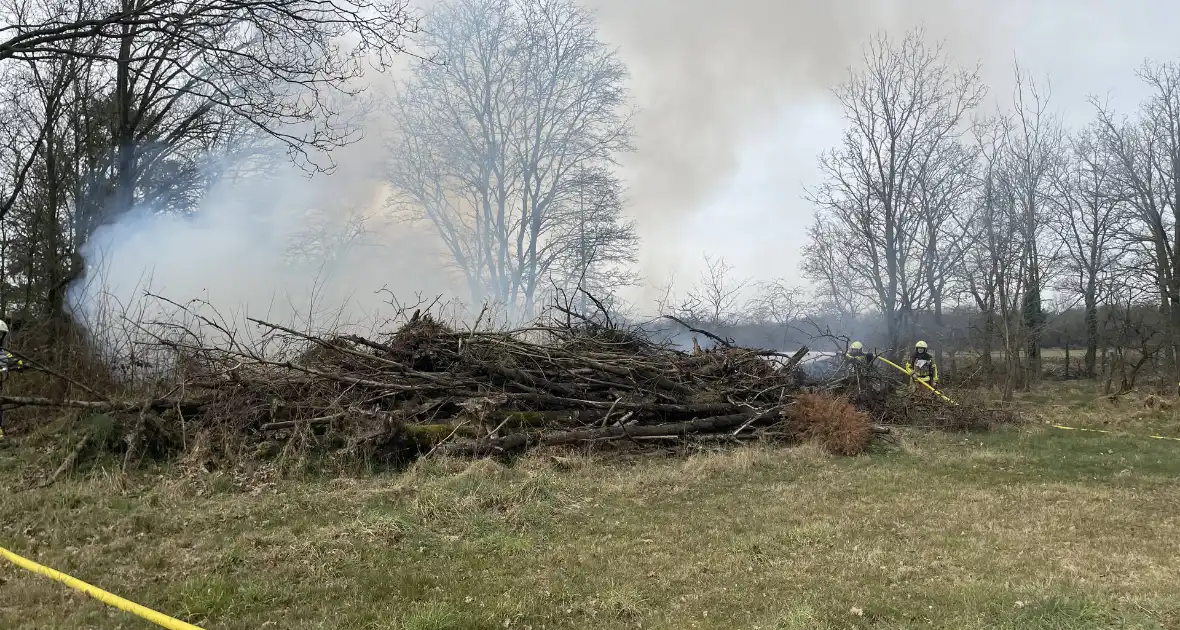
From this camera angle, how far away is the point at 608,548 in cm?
452

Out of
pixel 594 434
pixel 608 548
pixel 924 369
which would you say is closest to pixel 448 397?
pixel 594 434

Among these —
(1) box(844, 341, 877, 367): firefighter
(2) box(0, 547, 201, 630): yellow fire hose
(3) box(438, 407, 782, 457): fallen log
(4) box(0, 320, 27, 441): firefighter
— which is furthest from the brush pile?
(2) box(0, 547, 201, 630): yellow fire hose

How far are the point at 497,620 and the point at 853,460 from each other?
5.91 metres

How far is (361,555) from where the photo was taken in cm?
422

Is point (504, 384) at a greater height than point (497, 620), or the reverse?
point (504, 384)

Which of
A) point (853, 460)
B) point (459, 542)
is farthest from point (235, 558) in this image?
point (853, 460)

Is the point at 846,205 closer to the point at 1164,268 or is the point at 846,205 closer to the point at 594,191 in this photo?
the point at 594,191

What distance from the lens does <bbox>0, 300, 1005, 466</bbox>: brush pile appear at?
711 cm

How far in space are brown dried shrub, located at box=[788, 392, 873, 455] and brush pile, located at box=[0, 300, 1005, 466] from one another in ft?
0.07

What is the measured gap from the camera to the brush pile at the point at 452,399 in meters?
7.11

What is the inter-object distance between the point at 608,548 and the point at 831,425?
509 cm

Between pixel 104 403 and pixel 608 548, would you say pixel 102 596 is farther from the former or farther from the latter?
pixel 104 403

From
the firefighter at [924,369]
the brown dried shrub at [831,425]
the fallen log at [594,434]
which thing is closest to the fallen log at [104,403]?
the fallen log at [594,434]

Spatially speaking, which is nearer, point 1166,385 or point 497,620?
point 497,620
